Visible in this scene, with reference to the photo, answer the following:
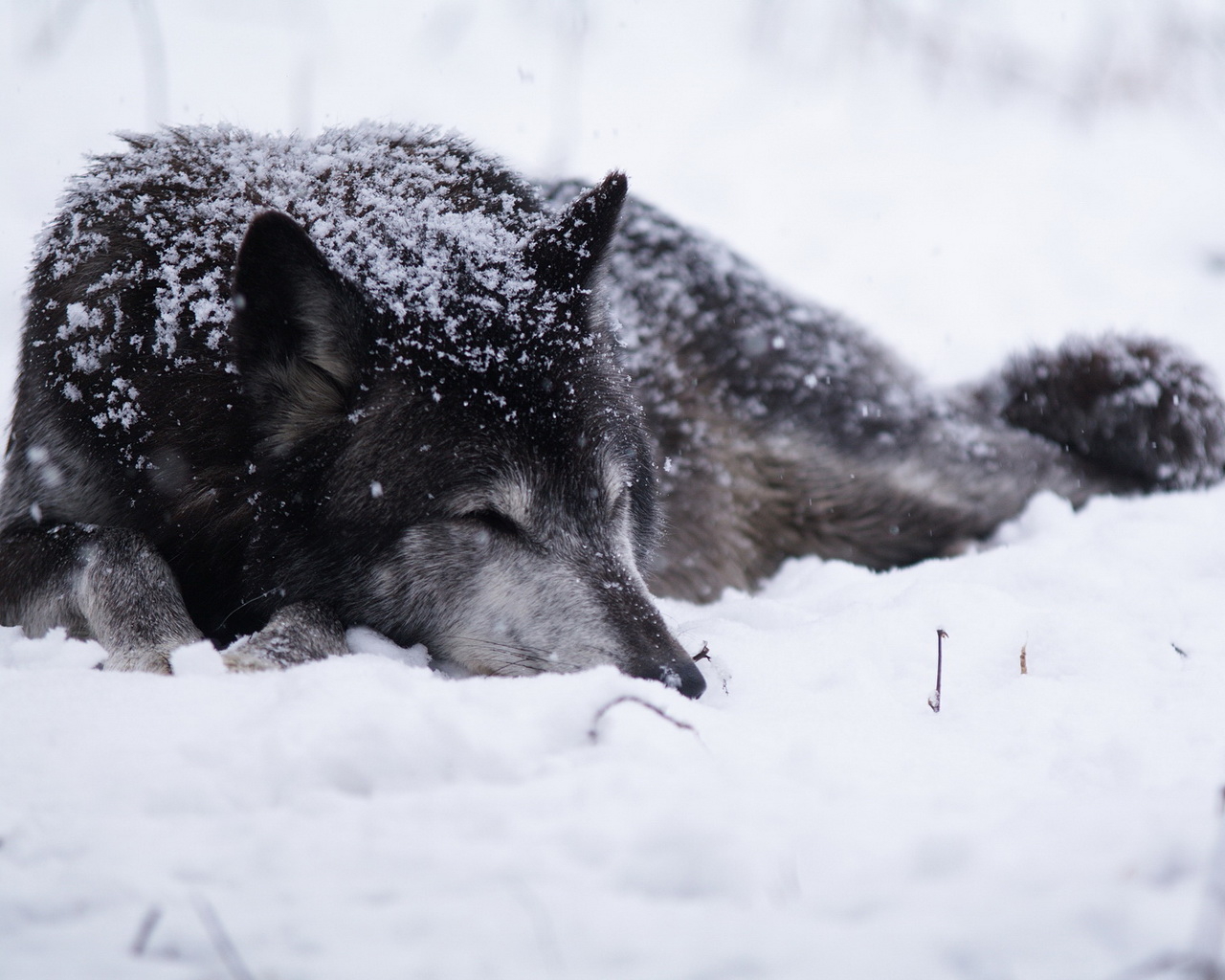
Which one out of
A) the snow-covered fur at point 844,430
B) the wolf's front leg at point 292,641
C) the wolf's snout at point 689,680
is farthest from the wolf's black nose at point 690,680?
the snow-covered fur at point 844,430

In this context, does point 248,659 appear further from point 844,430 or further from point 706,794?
point 844,430

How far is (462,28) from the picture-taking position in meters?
9.33

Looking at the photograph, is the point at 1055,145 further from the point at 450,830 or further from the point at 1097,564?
the point at 450,830

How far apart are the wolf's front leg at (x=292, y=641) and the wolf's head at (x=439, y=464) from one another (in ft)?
0.27

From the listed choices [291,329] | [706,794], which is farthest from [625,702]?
[291,329]

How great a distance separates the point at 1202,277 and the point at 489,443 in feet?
27.0

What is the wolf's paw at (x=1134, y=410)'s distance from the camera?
4277 millimetres

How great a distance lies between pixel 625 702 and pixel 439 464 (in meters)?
0.89

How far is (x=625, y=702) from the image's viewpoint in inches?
61.8

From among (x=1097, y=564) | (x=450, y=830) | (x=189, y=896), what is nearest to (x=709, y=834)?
(x=450, y=830)

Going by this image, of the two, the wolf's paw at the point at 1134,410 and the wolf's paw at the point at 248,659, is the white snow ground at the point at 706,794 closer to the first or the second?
the wolf's paw at the point at 248,659

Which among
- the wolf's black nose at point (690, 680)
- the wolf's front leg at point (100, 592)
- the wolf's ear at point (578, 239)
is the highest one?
the wolf's ear at point (578, 239)

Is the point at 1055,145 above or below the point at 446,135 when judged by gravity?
above

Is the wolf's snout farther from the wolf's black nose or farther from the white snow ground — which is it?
the white snow ground
